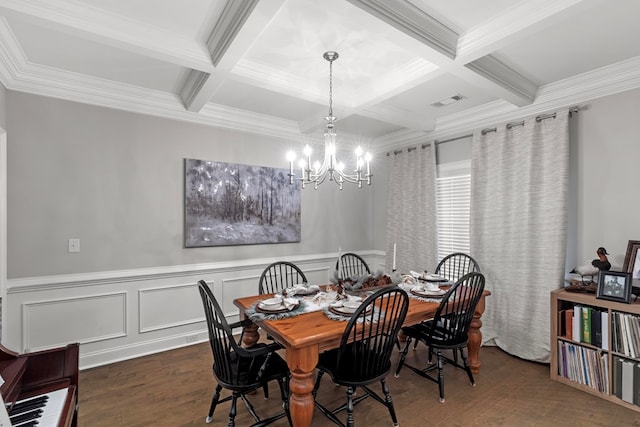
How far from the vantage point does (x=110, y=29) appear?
1.95 metres

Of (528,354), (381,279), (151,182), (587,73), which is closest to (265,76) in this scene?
(151,182)

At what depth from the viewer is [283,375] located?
201 centimetres

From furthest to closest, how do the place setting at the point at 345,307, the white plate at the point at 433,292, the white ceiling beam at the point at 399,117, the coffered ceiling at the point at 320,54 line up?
the white ceiling beam at the point at 399,117 < the white plate at the point at 433,292 < the place setting at the point at 345,307 < the coffered ceiling at the point at 320,54

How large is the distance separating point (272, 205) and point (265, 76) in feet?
5.63

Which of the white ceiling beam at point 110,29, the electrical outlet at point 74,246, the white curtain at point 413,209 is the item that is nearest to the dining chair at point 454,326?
the white curtain at point 413,209

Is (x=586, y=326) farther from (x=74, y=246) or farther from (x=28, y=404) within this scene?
(x=74, y=246)

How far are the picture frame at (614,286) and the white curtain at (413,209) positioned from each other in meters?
1.69

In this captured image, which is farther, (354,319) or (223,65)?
(223,65)

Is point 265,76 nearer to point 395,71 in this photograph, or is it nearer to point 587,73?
point 395,71

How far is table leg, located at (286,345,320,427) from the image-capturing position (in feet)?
→ 5.89

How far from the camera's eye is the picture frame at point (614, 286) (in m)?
2.35

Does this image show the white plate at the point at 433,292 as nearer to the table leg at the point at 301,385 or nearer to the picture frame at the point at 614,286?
the picture frame at the point at 614,286

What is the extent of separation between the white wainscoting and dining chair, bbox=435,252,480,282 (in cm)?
227

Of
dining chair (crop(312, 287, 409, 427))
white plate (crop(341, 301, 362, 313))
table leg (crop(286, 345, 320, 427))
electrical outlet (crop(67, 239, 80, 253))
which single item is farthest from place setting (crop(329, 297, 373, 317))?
electrical outlet (crop(67, 239, 80, 253))
